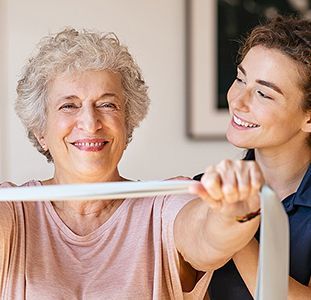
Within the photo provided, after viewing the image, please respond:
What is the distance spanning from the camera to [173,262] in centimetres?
Answer: 155

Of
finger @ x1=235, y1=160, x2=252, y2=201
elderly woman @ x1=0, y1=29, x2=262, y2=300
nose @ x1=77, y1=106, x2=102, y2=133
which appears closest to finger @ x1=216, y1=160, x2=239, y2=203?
finger @ x1=235, y1=160, x2=252, y2=201

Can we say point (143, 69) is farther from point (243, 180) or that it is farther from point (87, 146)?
point (243, 180)

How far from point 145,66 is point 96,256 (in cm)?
178

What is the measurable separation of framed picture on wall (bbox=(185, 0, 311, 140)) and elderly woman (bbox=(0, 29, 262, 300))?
1526mm

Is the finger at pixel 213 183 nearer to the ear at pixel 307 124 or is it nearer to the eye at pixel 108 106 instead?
the eye at pixel 108 106

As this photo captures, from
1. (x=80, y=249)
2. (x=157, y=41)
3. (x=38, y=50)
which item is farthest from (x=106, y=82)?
(x=157, y=41)

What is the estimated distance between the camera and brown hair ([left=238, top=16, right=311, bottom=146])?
174 centimetres

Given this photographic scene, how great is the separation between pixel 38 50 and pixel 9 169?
1.61 metres

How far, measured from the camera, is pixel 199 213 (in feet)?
4.74

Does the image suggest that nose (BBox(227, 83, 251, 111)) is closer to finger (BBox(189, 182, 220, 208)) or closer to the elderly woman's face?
the elderly woman's face

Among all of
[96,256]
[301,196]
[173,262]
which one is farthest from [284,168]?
[96,256]

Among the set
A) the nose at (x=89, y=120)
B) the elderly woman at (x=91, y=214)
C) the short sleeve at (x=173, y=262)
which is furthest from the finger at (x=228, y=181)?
the nose at (x=89, y=120)

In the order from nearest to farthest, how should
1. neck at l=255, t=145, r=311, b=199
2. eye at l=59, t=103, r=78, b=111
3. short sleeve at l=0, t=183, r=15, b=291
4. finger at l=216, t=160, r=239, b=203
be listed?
1. finger at l=216, t=160, r=239, b=203
2. short sleeve at l=0, t=183, r=15, b=291
3. eye at l=59, t=103, r=78, b=111
4. neck at l=255, t=145, r=311, b=199

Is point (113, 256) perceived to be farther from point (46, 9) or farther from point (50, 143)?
point (46, 9)
